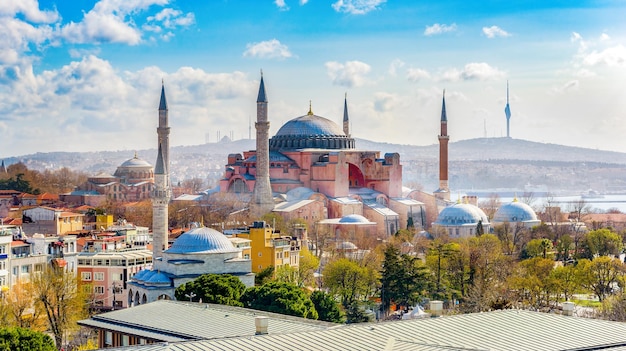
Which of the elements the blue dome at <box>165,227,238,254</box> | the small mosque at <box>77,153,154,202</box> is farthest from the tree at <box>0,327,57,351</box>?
the small mosque at <box>77,153,154,202</box>

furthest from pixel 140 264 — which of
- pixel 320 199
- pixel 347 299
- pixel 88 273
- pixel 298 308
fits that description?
pixel 320 199

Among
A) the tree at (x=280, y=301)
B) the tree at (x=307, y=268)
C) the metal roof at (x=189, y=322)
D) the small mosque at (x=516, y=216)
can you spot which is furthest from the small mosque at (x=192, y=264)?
the small mosque at (x=516, y=216)

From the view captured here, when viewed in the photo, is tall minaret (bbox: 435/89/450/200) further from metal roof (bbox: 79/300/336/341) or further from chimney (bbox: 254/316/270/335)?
chimney (bbox: 254/316/270/335)

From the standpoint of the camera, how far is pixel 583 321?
1802 cm

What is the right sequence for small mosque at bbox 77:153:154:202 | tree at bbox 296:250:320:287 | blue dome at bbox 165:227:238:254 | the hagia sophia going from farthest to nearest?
small mosque at bbox 77:153:154:202 < the hagia sophia < tree at bbox 296:250:320:287 < blue dome at bbox 165:227:238:254

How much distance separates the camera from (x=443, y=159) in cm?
6372

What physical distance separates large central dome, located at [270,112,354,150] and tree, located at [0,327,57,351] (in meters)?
40.9

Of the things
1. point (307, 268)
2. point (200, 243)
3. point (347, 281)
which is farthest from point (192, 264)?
point (307, 268)

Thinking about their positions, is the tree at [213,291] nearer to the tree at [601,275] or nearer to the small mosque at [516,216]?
the tree at [601,275]

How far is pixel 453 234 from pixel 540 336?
38.3 meters

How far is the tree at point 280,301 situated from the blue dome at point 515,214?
30.8 meters

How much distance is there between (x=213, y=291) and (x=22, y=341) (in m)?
8.20

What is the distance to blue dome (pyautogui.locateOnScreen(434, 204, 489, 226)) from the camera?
55.5 meters

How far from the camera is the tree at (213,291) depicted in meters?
28.8
